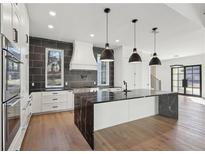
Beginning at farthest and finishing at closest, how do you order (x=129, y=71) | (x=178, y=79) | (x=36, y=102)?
(x=178, y=79) → (x=129, y=71) → (x=36, y=102)

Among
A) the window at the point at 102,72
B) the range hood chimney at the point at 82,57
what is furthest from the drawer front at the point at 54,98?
the window at the point at 102,72

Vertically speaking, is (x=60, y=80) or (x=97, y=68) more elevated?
(x=97, y=68)

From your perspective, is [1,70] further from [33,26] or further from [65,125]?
[33,26]

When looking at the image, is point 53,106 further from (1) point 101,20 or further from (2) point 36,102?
(1) point 101,20

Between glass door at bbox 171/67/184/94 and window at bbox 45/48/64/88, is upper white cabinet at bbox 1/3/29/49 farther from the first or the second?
glass door at bbox 171/67/184/94

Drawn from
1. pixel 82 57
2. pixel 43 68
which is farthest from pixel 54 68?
pixel 82 57

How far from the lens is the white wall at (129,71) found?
5617 millimetres

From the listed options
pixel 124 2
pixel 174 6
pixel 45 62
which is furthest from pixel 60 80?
pixel 174 6

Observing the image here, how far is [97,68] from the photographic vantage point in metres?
5.76

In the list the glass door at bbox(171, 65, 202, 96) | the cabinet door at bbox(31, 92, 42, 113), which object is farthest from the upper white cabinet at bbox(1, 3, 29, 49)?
the glass door at bbox(171, 65, 202, 96)

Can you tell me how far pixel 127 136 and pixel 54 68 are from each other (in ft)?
12.2

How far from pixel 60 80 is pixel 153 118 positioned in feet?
12.2

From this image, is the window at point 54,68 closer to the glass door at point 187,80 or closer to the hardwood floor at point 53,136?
the hardwood floor at point 53,136

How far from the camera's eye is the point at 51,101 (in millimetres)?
4238
